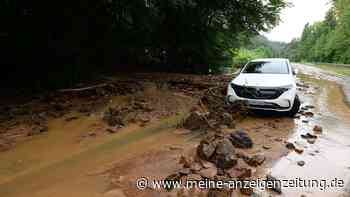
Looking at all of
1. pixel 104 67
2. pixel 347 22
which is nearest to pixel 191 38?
pixel 104 67

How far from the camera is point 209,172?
4383mm

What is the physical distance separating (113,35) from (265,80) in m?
7.53

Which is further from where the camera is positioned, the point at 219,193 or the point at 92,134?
the point at 92,134

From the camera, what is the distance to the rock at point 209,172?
424cm

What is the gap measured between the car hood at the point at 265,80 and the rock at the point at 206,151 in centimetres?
325

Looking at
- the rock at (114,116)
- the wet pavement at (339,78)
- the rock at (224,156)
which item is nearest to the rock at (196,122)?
the rock at (114,116)

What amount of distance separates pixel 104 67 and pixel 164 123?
7175 mm

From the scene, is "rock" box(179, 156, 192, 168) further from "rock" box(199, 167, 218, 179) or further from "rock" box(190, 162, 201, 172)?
"rock" box(199, 167, 218, 179)

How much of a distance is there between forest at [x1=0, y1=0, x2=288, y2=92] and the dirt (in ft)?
5.51

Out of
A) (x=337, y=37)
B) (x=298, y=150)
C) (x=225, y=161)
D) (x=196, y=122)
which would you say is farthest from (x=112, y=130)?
(x=337, y=37)

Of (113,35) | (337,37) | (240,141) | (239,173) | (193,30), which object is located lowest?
(239,173)

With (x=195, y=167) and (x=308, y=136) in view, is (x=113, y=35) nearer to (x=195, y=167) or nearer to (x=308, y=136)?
(x=308, y=136)

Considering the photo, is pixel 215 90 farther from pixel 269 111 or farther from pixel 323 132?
pixel 323 132

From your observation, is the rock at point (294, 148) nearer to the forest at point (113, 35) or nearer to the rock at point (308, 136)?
the rock at point (308, 136)
